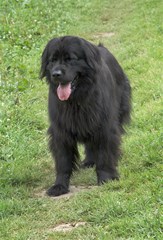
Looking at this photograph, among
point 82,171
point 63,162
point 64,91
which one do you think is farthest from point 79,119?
point 82,171

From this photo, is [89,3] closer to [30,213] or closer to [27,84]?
[27,84]

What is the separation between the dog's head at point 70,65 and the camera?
5176 mm

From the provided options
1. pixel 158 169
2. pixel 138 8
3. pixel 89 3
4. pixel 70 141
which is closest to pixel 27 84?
→ pixel 70 141

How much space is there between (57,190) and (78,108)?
84cm

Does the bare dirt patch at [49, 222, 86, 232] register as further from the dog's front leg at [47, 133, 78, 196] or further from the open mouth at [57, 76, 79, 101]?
the open mouth at [57, 76, 79, 101]

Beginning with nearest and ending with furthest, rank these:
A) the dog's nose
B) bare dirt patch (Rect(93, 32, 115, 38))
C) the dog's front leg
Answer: the dog's nose
the dog's front leg
bare dirt patch (Rect(93, 32, 115, 38))

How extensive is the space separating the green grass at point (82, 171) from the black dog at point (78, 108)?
0.82 ft

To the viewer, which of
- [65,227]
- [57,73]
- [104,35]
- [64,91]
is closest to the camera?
[65,227]

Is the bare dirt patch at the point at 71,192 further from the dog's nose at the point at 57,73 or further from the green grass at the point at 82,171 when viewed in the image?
the dog's nose at the point at 57,73

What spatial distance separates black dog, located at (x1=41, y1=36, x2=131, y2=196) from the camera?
5238mm

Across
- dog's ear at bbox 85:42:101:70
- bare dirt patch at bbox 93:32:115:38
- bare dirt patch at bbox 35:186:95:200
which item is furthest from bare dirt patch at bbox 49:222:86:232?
bare dirt patch at bbox 93:32:115:38

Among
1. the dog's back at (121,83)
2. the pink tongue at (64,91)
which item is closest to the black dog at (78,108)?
the pink tongue at (64,91)

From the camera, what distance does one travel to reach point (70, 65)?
520cm

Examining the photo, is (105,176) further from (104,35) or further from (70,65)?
(104,35)
